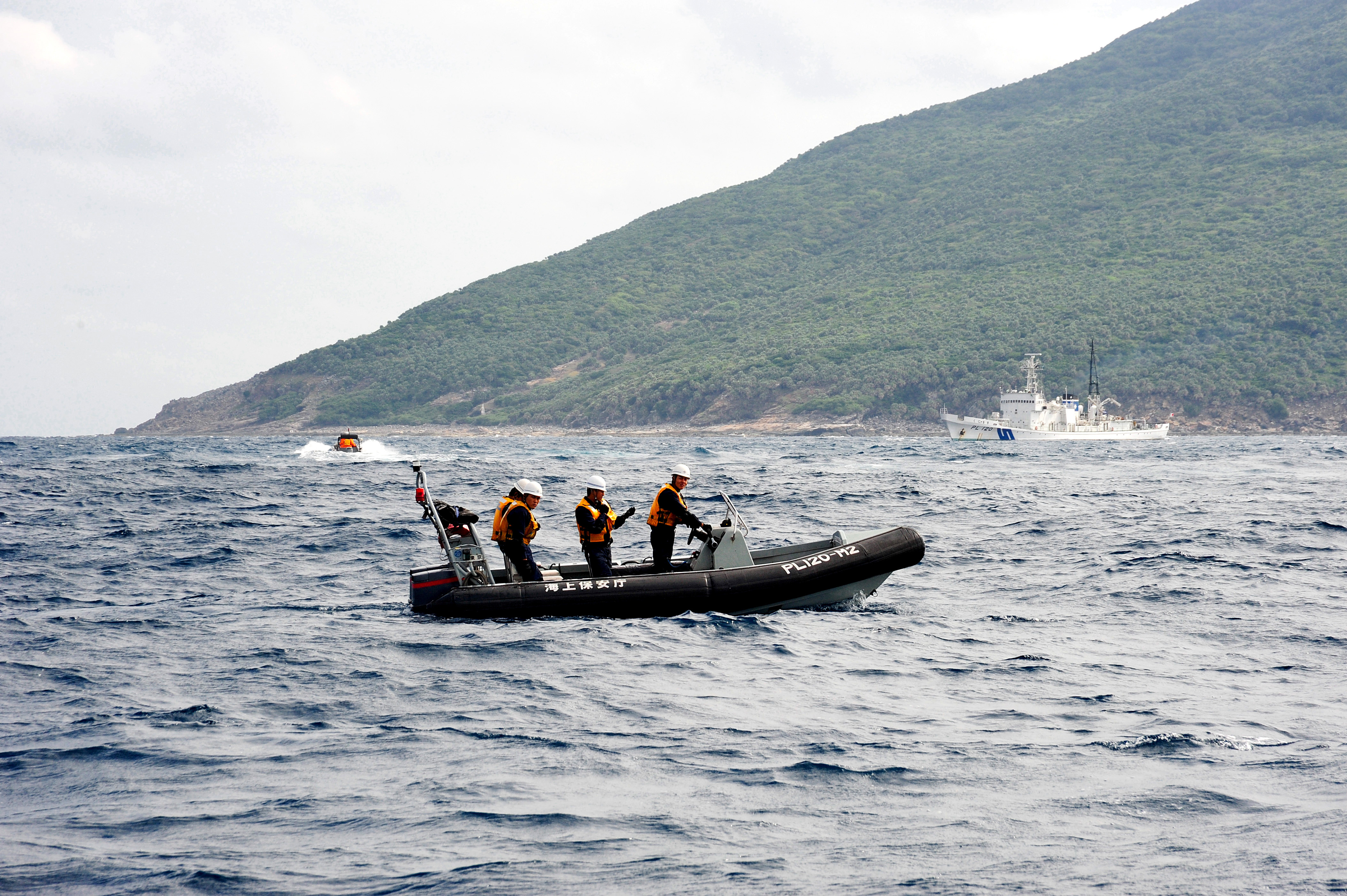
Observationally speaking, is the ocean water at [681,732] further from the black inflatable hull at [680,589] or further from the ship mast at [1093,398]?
the ship mast at [1093,398]

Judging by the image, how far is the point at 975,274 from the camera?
5221 inches

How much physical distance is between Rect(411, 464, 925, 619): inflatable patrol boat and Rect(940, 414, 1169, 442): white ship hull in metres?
72.7

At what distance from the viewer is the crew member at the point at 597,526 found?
12.8 metres

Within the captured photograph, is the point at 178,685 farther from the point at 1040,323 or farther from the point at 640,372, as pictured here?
the point at 640,372

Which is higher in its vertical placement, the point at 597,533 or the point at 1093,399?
the point at 1093,399

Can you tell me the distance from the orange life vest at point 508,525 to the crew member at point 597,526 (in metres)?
0.54

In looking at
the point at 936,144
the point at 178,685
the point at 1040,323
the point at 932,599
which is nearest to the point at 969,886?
the point at 178,685

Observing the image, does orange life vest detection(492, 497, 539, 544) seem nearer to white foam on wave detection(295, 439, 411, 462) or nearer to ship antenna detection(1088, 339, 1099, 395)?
white foam on wave detection(295, 439, 411, 462)

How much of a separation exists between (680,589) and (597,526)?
1.20 m

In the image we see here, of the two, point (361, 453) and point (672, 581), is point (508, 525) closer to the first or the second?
point (672, 581)

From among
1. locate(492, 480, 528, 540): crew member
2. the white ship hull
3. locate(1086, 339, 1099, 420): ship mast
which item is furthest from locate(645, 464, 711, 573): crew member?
locate(1086, 339, 1099, 420): ship mast

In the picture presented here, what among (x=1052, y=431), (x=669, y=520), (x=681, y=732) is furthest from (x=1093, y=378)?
(x=681, y=732)

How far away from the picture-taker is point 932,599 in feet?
47.1

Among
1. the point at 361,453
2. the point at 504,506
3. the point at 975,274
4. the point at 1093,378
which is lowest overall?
the point at 504,506
